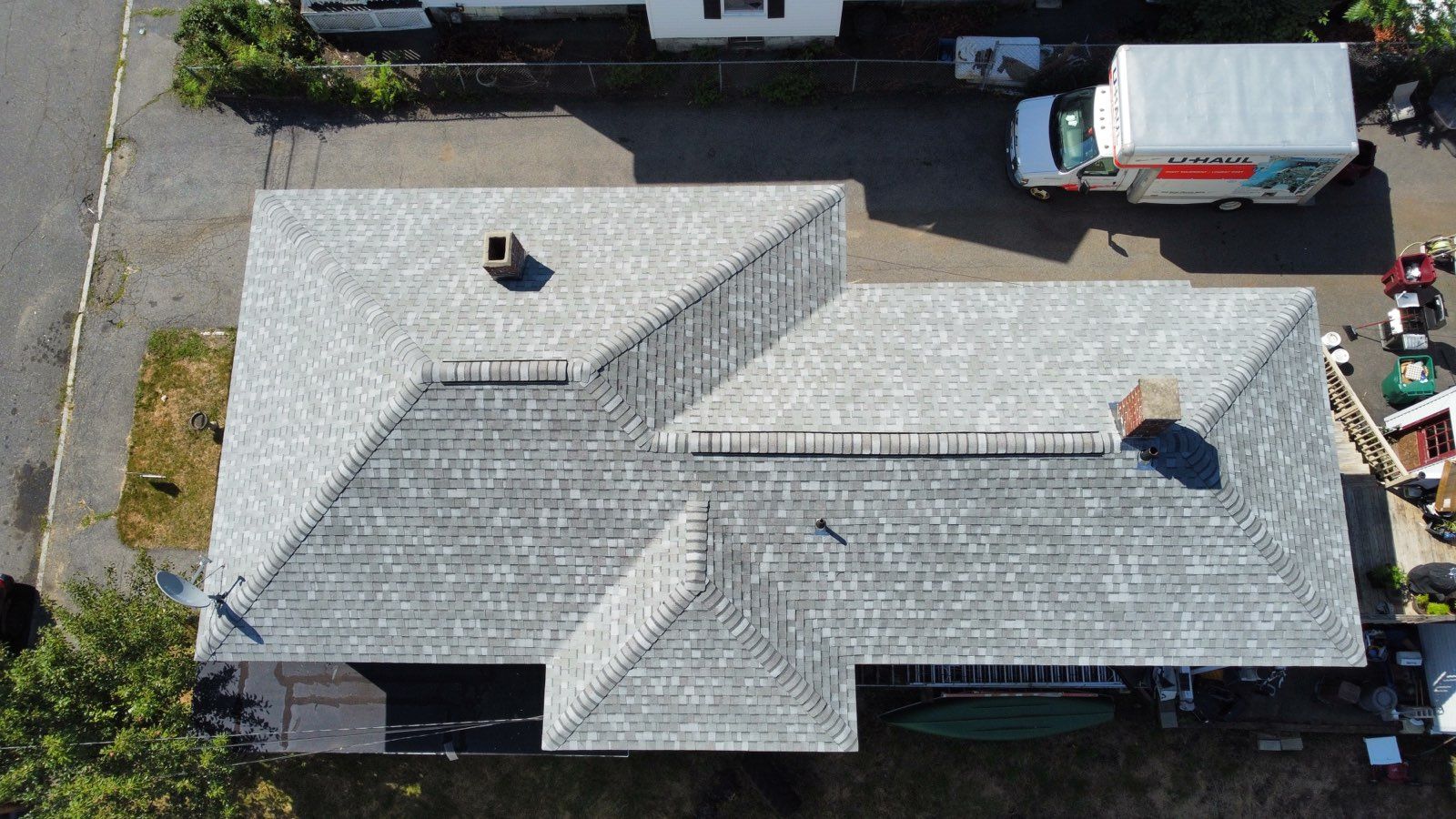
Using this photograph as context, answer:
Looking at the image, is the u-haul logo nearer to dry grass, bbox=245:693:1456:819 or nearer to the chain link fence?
the chain link fence

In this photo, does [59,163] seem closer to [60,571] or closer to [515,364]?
[60,571]

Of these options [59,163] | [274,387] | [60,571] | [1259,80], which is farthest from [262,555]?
[1259,80]

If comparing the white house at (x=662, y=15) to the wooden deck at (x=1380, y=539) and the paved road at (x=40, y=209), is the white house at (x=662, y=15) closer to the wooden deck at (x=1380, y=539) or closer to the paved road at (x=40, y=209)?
the paved road at (x=40, y=209)

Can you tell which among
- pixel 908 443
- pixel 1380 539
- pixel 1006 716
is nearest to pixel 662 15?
pixel 908 443

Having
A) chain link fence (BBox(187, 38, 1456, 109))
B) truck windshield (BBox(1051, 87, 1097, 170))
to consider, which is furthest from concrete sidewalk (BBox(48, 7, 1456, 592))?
truck windshield (BBox(1051, 87, 1097, 170))

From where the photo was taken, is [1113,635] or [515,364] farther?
[1113,635]

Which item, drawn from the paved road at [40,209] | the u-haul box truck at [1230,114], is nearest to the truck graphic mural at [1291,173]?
the u-haul box truck at [1230,114]
